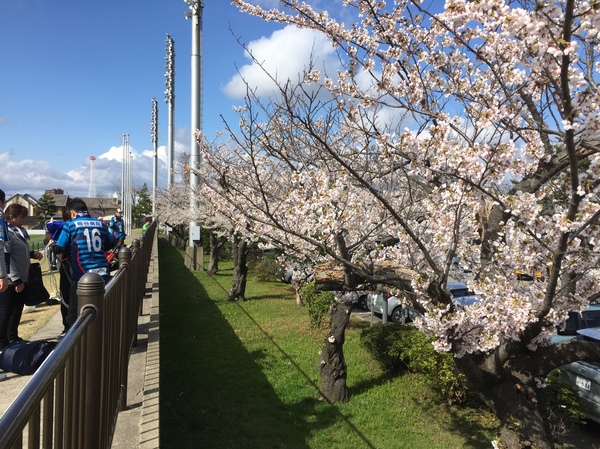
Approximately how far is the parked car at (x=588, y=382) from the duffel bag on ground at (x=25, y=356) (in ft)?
20.4

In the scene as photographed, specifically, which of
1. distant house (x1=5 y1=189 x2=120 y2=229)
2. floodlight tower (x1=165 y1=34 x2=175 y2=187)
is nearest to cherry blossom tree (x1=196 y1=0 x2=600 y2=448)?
floodlight tower (x1=165 y1=34 x2=175 y2=187)

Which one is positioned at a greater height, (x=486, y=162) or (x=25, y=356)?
(x=486, y=162)

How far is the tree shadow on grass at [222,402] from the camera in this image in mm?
5031

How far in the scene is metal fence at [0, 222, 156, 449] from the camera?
118 cm

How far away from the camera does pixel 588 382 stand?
5980mm

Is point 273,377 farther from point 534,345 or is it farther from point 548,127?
point 548,127

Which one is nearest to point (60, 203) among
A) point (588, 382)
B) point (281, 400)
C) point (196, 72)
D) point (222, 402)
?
point (196, 72)

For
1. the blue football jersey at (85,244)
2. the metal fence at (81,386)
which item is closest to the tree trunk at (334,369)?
the blue football jersey at (85,244)

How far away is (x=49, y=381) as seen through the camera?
4.39ft

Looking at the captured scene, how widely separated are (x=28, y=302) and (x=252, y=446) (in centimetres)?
296

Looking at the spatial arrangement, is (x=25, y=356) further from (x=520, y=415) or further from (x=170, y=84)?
(x=170, y=84)

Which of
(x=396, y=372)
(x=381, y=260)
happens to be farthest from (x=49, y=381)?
(x=396, y=372)

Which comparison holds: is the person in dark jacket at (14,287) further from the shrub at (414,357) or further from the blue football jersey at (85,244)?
the shrub at (414,357)

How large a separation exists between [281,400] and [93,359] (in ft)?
14.8
